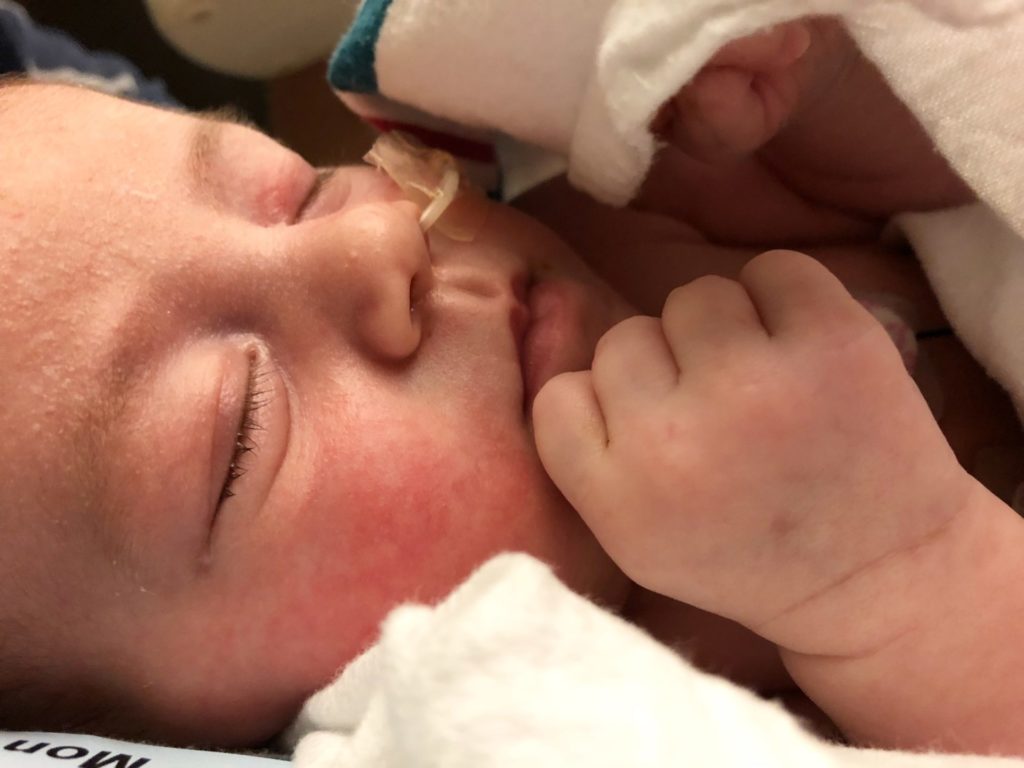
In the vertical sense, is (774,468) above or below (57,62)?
above

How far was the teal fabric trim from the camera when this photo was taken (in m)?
0.83

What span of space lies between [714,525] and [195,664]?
38 cm

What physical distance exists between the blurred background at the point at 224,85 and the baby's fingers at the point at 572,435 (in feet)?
2.82

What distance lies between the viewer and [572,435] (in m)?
Result: 0.67

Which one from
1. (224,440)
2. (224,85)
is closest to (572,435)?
(224,440)

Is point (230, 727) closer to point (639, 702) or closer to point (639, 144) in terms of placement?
point (639, 702)

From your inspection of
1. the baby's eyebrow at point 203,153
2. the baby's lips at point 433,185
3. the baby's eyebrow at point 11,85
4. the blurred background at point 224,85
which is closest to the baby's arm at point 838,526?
the baby's lips at point 433,185

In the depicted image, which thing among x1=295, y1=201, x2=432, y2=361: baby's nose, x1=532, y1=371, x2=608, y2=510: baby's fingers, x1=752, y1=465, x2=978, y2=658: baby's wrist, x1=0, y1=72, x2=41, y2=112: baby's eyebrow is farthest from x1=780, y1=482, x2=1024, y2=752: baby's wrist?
x1=0, y1=72, x2=41, y2=112: baby's eyebrow

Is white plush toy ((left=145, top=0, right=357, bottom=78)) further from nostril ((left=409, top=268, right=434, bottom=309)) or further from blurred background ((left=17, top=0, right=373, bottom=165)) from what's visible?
nostril ((left=409, top=268, right=434, bottom=309))

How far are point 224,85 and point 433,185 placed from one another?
833 mm

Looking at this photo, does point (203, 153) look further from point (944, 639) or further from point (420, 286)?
point (944, 639)

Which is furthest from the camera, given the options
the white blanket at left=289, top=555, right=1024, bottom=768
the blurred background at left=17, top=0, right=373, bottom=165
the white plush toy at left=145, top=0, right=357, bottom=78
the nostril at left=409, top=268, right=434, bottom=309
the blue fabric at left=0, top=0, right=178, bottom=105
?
the blurred background at left=17, top=0, right=373, bottom=165

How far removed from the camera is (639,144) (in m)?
0.77

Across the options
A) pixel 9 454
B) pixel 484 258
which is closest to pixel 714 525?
pixel 484 258
